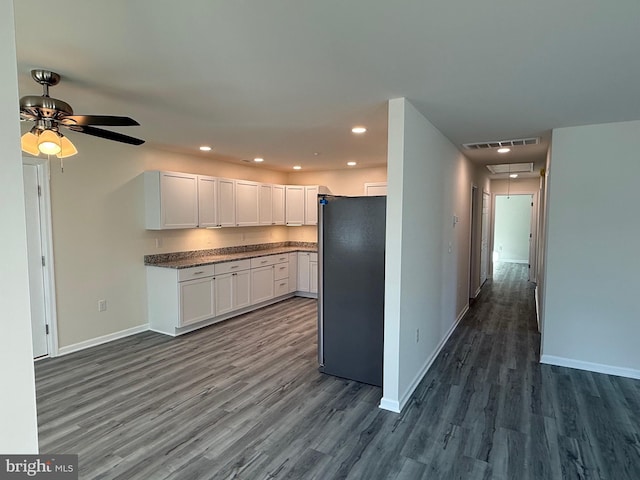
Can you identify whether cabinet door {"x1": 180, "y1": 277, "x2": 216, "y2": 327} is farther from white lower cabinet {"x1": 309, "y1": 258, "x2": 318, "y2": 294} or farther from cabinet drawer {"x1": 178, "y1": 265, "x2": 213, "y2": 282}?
white lower cabinet {"x1": 309, "y1": 258, "x2": 318, "y2": 294}

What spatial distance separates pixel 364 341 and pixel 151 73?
2766 mm

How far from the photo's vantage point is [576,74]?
220 cm

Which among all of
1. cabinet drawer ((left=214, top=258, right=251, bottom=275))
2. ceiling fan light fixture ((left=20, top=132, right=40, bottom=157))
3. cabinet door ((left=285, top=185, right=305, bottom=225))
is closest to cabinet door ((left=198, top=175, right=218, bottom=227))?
cabinet drawer ((left=214, top=258, right=251, bottom=275))

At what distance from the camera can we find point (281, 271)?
6.37m

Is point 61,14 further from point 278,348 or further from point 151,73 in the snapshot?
point 278,348

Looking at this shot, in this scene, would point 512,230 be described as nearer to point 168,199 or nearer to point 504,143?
point 504,143

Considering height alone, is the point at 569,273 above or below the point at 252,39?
below

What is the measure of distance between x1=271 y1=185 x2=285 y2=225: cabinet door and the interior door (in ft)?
11.9

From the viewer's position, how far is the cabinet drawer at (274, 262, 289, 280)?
6.24 meters

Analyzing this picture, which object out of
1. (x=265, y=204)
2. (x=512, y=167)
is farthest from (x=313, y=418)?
(x=512, y=167)

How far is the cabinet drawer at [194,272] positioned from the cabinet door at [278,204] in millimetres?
2022

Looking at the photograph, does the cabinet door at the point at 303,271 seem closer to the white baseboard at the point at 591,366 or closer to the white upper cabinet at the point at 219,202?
the white upper cabinet at the point at 219,202

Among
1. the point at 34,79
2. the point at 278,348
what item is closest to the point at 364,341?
the point at 278,348

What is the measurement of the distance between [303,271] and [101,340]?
346cm
